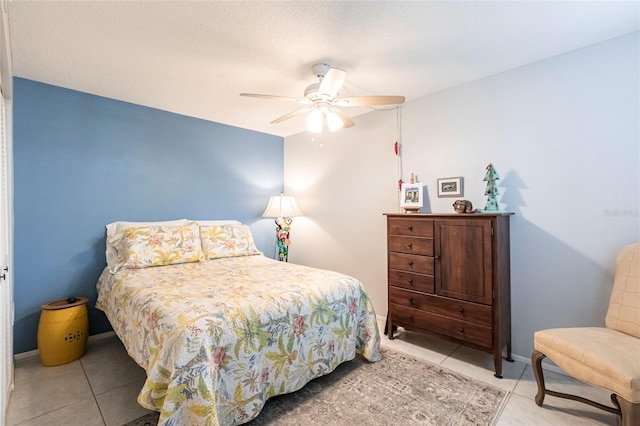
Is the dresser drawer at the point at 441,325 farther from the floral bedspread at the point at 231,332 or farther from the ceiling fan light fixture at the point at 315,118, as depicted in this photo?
the ceiling fan light fixture at the point at 315,118

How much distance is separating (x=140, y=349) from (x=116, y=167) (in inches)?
80.1

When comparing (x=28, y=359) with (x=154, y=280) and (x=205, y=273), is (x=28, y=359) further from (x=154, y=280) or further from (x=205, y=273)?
(x=205, y=273)

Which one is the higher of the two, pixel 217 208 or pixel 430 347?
pixel 217 208

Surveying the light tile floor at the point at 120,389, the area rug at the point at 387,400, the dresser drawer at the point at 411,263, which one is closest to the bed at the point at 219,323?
the area rug at the point at 387,400

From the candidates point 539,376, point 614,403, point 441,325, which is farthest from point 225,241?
point 614,403

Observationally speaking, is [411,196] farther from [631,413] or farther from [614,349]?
[631,413]

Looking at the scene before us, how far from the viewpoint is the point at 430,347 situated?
99.0 inches

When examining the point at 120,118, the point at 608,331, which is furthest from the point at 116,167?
the point at 608,331

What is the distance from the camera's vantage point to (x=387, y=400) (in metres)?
1.80

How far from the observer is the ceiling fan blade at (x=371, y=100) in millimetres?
2039

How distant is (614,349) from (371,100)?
6.63 feet

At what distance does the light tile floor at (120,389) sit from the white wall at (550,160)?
39 cm

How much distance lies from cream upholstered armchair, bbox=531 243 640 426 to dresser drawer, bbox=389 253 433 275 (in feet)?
2.76

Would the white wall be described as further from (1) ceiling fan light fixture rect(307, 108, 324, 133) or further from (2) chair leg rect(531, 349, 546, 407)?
(1) ceiling fan light fixture rect(307, 108, 324, 133)
